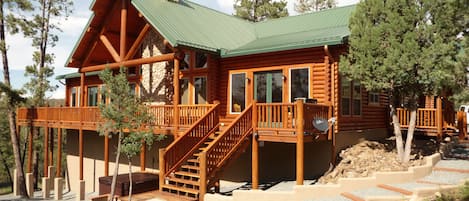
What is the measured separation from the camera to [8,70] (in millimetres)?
23391

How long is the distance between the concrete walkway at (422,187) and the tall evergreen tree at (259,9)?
82.6 ft

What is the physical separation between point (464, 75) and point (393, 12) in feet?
9.93

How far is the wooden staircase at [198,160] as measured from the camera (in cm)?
1131

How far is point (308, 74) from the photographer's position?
13.8 meters

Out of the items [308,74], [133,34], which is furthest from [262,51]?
[133,34]

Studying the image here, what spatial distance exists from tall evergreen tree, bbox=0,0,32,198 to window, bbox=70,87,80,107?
3.60 meters

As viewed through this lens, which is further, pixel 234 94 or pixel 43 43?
pixel 43 43

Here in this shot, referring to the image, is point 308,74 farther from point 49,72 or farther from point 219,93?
point 49,72

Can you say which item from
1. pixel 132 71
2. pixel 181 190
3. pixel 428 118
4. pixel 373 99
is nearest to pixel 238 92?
pixel 181 190

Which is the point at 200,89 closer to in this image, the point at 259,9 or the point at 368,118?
the point at 368,118

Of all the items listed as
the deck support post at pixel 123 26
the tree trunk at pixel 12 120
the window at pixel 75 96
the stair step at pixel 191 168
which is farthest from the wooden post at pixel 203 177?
the window at pixel 75 96

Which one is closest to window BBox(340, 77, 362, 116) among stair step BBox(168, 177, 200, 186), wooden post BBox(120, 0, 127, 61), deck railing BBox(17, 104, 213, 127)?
deck railing BBox(17, 104, 213, 127)

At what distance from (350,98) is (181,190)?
730cm

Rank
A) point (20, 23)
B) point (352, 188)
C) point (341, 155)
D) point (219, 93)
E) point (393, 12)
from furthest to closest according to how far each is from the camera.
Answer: point (20, 23) → point (219, 93) → point (341, 155) → point (393, 12) → point (352, 188)
